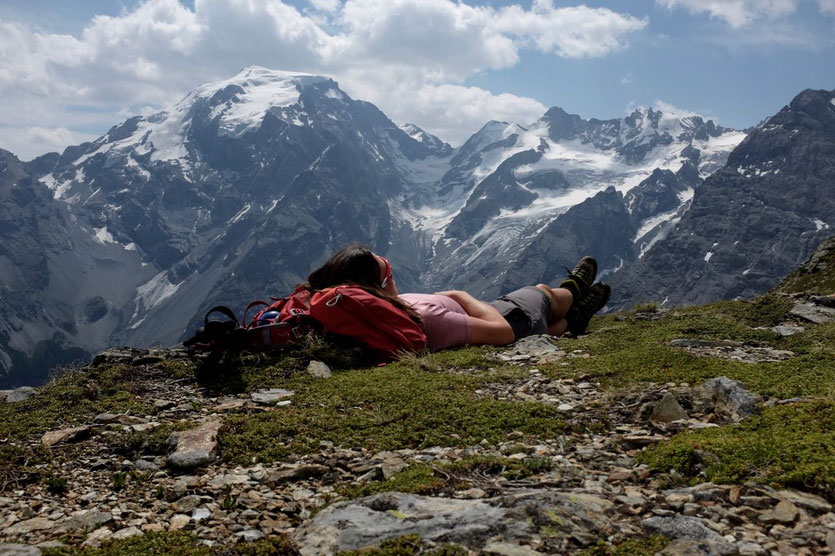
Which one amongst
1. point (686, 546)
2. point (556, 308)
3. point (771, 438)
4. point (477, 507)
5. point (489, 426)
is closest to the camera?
point (686, 546)

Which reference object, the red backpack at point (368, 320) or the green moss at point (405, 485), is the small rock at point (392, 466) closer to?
the green moss at point (405, 485)

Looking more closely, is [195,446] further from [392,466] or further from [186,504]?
[392,466]

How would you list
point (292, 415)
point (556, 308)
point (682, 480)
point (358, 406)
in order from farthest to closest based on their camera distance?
point (556, 308) → point (358, 406) → point (292, 415) → point (682, 480)

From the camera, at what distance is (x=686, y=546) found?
4016 mm

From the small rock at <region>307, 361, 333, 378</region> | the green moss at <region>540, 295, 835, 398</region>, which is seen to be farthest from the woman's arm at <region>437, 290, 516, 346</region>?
the small rock at <region>307, 361, 333, 378</region>

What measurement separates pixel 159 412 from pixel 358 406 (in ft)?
9.44

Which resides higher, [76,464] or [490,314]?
[490,314]

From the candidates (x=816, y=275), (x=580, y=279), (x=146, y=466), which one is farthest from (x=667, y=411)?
(x=816, y=275)

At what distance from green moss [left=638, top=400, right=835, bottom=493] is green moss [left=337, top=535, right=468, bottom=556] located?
232 cm

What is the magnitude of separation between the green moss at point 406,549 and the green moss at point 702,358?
5.23 m

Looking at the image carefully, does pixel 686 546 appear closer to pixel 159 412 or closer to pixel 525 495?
pixel 525 495

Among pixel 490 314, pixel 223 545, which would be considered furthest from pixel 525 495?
pixel 490 314

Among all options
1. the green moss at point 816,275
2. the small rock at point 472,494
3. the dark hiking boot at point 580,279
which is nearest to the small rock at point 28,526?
the small rock at point 472,494

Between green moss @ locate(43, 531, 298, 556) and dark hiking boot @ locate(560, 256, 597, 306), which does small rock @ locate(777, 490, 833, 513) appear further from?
dark hiking boot @ locate(560, 256, 597, 306)
